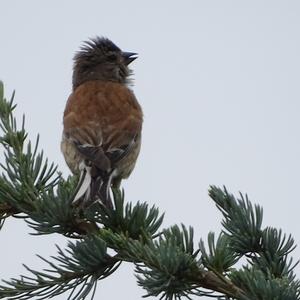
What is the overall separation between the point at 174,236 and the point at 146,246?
15cm

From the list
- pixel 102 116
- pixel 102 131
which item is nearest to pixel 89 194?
pixel 102 131

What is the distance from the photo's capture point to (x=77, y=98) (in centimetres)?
538

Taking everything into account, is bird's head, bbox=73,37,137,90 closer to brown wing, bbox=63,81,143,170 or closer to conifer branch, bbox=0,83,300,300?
brown wing, bbox=63,81,143,170

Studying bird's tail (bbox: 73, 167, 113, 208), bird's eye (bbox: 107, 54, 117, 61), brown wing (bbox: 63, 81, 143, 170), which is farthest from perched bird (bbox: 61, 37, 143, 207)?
bird's eye (bbox: 107, 54, 117, 61)

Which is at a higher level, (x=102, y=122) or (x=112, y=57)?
(x=112, y=57)

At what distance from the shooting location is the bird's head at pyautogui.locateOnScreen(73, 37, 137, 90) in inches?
254

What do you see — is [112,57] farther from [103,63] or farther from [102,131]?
[102,131]

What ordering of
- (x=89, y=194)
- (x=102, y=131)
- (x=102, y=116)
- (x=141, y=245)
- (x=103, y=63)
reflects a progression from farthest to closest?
(x=103, y=63) < (x=102, y=116) < (x=102, y=131) < (x=89, y=194) < (x=141, y=245)

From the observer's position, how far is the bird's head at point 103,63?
6.46 m

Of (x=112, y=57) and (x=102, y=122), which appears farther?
(x=112, y=57)

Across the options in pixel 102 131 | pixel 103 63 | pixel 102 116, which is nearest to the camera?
pixel 102 131

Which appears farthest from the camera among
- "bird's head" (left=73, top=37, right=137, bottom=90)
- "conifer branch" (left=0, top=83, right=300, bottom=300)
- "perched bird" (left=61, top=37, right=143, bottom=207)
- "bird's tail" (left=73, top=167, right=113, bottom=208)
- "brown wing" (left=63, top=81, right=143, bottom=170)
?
"bird's head" (left=73, top=37, right=137, bottom=90)

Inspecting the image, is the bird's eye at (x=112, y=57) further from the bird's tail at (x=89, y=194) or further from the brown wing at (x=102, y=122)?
the bird's tail at (x=89, y=194)

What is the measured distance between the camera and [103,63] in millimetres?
6500
